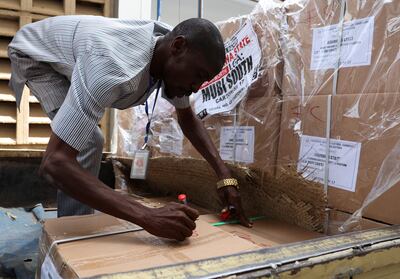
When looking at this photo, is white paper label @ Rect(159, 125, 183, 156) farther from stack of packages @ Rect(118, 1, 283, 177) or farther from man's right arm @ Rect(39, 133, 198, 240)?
man's right arm @ Rect(39, 133, 198, 240)

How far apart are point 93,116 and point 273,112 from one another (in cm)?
63

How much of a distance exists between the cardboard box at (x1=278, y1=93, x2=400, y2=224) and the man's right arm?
0.46m

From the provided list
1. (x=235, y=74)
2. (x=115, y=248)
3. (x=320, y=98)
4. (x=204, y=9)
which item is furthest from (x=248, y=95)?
(x=204, y=9)

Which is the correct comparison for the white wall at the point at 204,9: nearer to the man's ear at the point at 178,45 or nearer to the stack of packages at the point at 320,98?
the stack of packages at the point at 320,98

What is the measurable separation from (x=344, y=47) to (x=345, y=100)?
16 centimetres

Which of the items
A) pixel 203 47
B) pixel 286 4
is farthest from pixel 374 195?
pixel 286 4

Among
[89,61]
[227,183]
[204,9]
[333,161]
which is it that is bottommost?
[227,183]

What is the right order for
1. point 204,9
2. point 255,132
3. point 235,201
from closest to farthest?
point 235,201 → point 255,132 → point 204,9

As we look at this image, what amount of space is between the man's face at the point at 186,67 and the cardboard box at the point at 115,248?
425mm

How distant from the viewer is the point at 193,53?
1.05 m

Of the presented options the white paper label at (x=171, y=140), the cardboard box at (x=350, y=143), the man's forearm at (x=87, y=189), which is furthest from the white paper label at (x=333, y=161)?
the white paper label at (x=171, y=140)

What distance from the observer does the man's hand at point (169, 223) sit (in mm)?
932

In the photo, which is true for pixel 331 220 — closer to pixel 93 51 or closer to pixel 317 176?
pixel 317 176

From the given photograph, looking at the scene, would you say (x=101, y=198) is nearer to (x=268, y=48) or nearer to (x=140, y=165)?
(x=268, y=48)
